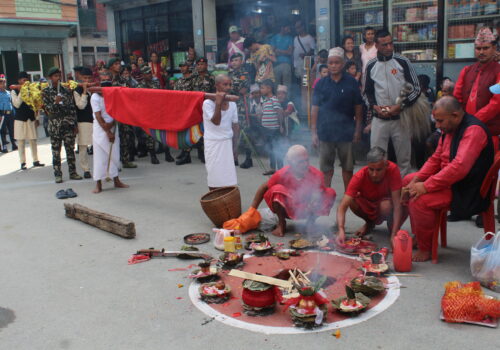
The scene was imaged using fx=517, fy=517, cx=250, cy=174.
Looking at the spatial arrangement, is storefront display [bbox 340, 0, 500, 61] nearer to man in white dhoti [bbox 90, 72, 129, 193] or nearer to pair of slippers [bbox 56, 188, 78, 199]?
man in white dhoti [bbox 90, 72, 129, 193]

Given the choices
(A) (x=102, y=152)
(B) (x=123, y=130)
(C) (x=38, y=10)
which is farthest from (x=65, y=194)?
(C) (x=38, y=10)

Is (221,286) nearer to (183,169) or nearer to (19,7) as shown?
(183,169)

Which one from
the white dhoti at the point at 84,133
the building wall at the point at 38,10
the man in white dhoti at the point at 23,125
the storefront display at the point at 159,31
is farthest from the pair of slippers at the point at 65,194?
the building wall at the point at 38,10

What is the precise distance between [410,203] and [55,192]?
580cm

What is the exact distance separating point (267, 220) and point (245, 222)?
449 millimetres

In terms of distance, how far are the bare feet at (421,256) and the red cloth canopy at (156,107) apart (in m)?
3.14

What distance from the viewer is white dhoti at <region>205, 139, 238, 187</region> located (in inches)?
254

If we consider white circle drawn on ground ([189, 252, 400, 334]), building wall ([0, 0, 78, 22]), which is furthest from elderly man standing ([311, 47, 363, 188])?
building wall ([0, 0, 78, 22])

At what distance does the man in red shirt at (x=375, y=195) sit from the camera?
4957mm

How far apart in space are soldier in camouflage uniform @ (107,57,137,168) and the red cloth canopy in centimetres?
205

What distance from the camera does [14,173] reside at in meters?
10.2

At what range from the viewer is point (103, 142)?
26.0 feet

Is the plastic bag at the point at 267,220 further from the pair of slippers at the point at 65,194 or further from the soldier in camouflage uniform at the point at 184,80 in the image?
the soldier in camouflage uniform at the point at 184,80

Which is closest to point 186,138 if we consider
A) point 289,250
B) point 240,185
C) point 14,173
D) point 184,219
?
point 184,219
